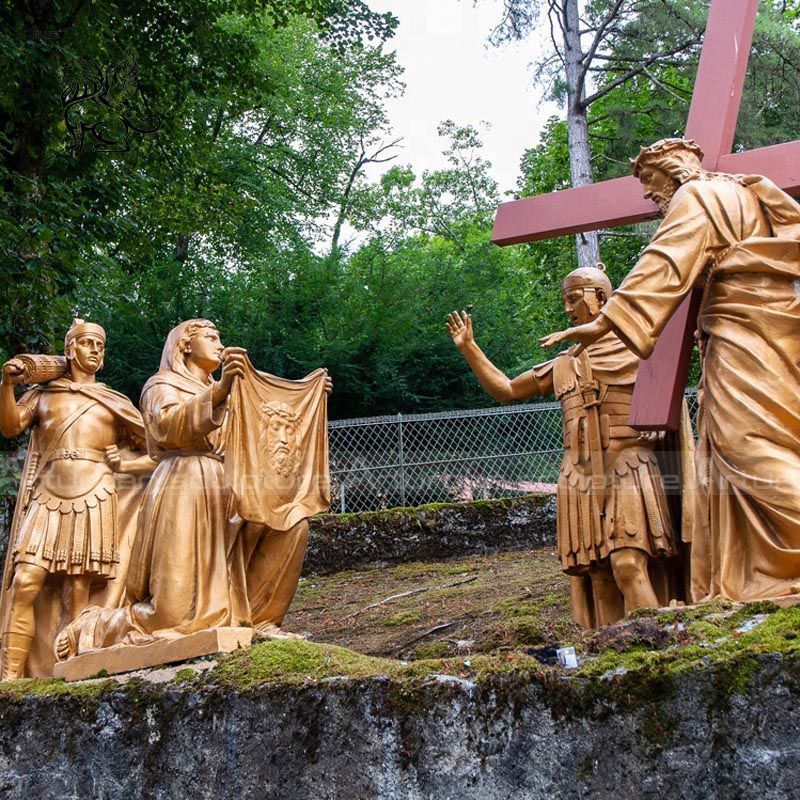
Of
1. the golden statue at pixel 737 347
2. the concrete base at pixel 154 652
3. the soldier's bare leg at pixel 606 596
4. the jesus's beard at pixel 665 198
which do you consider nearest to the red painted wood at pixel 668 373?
the golden statue at pixel 737 347

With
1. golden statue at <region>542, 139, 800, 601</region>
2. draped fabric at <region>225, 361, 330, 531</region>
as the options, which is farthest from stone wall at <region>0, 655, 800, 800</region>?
draped fabric at <region>225, 361, 330, 531</region>

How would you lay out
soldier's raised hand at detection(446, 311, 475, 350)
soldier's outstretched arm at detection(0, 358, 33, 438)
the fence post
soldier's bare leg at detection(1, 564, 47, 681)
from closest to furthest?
soldier's raised hand at detection(446, 311, 475, 350)
soldier's bare leg at detection(1, 564, 47, 681)
soldier's outstretched arm at detection(0, 358, 33, 438)
the fence post

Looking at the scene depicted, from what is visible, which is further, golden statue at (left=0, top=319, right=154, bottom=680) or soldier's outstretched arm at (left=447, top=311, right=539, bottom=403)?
golden statue at (left=0, top=319, right=154, bottom=680)

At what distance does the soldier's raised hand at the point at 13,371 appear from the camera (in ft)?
28.9

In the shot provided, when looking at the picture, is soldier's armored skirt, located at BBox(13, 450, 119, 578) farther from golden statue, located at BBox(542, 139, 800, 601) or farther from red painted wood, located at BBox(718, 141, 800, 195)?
red painted wood, located at BBox(718, 141, 800, 195)

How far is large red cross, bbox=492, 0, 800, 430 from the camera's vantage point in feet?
21.4

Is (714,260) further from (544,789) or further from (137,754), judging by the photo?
(137,754)

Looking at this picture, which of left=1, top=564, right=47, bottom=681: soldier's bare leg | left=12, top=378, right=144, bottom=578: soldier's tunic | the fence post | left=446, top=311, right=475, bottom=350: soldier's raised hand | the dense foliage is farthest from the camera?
the fence post

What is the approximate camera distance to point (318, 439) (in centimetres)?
740

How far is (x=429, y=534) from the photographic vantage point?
47.8ft

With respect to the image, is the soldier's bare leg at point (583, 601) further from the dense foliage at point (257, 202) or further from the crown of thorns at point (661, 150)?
the dense foliage at point (257, 202)

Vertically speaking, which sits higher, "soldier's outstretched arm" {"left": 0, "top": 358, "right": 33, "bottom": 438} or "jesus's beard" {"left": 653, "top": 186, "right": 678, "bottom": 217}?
"jesus's beard" {"left": 653, "top": 186, "right": 678, "bottom": 217}

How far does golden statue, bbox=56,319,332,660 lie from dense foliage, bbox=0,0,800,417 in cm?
539

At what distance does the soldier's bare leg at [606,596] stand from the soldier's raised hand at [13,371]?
13.9 feet
